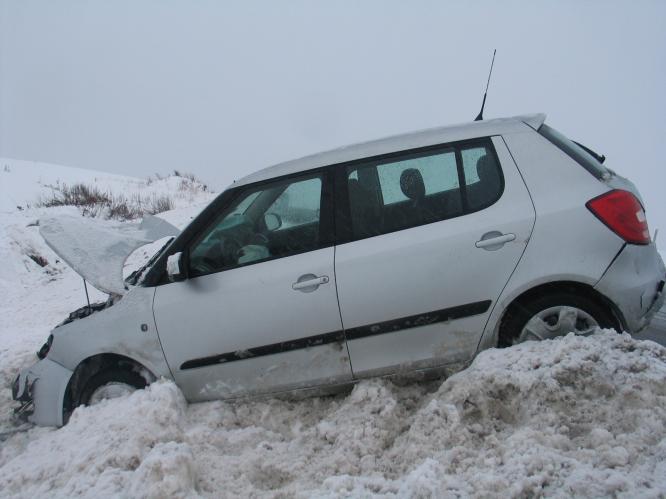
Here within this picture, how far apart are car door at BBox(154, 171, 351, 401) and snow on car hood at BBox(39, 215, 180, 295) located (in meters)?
0.45

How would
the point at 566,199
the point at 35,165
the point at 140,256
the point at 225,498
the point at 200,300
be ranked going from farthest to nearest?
the point at 35,165
the point at 140,256
the point at 200,300
the point at 566,199
the point at 225,498

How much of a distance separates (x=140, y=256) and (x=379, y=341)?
681 cm

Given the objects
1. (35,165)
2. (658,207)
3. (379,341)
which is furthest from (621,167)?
(379,341)

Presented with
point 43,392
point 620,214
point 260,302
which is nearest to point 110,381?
point 43,392

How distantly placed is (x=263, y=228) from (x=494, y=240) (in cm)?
155

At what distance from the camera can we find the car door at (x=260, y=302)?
3.59 metres

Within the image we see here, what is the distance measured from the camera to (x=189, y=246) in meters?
3.81

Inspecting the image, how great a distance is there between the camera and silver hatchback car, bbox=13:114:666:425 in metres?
3.43

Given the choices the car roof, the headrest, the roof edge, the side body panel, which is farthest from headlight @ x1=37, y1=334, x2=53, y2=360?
the roof edge

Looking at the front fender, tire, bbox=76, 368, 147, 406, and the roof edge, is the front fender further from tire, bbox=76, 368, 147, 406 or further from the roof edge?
the roof edge

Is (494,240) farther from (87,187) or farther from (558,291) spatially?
(87,187)

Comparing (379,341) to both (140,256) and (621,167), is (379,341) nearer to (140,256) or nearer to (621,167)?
(140,256)

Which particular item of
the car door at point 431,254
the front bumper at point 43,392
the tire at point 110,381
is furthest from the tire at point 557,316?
the front bumper at point 43,392

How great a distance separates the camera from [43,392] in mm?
4031
